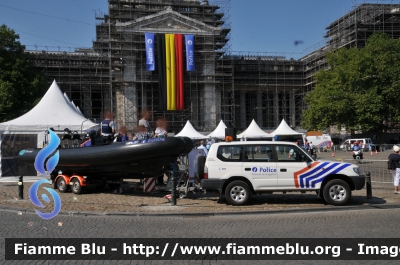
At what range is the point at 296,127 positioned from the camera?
61.5 metres

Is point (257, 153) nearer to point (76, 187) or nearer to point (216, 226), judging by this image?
point (216, 226)

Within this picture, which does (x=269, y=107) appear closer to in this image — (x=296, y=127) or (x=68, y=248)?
(x=296, y=127)

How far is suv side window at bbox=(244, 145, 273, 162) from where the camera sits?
12250 millimetres

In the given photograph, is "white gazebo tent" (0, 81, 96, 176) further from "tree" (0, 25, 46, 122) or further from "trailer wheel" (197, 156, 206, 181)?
"tree" (0, 25, 46, 122)

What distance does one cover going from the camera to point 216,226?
945 centimetres

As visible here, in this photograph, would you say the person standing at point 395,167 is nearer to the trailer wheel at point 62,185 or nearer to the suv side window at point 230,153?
the suv side window at point 230,153

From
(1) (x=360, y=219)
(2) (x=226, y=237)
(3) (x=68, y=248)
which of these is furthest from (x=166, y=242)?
(1) (x=360, y=219)

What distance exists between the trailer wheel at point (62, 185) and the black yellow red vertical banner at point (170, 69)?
3255cm

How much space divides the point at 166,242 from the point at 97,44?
58022 millimetres

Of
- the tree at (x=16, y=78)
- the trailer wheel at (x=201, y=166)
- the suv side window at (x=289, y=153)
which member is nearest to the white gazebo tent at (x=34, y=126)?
the trailer wheel at (x=201, y=166)

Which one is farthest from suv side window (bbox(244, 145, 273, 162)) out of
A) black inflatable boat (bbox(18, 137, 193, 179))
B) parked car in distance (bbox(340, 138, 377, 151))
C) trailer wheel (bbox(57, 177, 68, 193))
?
parked car in distance (bbox(340, 138, 377, 151))

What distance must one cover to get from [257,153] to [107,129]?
20.6 feet

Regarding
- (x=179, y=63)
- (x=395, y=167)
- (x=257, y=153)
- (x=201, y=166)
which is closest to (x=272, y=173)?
(x=257, y=153)

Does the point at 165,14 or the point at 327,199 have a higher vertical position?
the point at 165,14
